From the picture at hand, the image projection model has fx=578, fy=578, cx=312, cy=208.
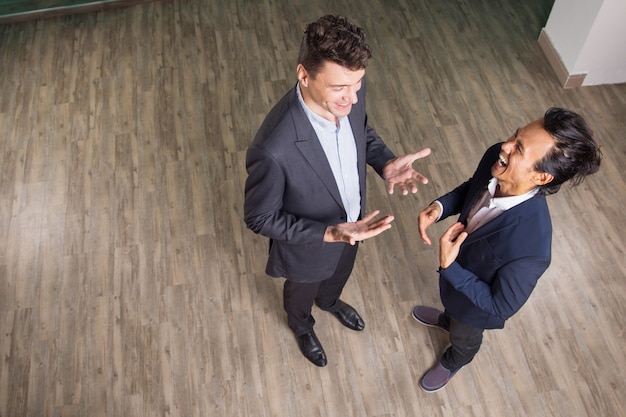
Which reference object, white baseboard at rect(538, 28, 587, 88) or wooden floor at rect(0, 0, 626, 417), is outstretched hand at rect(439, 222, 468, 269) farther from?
white baseboard at rect(538, 28, 587, 88)

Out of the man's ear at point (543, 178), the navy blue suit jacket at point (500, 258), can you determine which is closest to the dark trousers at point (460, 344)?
the navy blue suit jacket at point (500, 258)

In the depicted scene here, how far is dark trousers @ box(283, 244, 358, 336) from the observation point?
256cm

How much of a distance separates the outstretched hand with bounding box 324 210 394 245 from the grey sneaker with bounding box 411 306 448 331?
1197 mm

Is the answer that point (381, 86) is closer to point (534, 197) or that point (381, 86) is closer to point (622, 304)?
point (622, 304)

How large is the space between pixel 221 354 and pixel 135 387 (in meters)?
0.45

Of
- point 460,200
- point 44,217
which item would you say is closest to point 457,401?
point 460,200

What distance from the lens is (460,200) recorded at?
7.84 ft

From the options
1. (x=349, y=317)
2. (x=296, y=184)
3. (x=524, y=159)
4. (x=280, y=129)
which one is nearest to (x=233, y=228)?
(x=349, y=317)

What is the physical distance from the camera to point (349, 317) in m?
3.05

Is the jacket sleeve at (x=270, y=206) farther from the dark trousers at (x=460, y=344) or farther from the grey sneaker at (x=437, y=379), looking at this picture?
the grey sneaker at (x=437, y=379)

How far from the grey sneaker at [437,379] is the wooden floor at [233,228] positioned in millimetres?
58

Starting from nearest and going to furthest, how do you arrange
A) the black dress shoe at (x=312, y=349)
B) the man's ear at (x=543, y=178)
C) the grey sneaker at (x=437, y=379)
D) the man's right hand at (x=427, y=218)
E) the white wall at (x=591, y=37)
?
1. the man's ear at (x=543, y=178)
2. the man's right hand at (x=427, y=218)
3. the grey sneaker at (x=437, y=379)
4. the black dress shoe at (x=312, y=349)
5. the white wall at (x=591, y=37)

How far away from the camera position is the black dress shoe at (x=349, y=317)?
3.04m

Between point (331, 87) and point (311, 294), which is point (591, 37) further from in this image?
point (331, 87)
